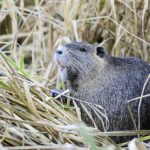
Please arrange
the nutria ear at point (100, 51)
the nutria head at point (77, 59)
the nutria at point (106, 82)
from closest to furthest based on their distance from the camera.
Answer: the nutria at point (106, 82)
the nutria head at point (77, 59)
the nutria ear at point (100, 51)

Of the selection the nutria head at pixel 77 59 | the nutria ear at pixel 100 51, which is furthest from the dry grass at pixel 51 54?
the nutria ear at pixel 100 51

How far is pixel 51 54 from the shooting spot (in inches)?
213

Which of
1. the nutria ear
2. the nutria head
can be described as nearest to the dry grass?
Answer: the nutria head

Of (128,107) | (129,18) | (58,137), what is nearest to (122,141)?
(128,107)

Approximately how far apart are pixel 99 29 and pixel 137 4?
513mm

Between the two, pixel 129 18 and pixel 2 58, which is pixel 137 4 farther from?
pixel 2 58

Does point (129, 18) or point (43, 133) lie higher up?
point (129, 18)

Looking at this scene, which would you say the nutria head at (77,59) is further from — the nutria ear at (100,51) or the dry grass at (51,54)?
the dry grass at (51,54)

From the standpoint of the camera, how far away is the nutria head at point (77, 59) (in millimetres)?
4234

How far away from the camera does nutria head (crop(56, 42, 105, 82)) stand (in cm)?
423

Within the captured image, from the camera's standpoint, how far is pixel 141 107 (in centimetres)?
411

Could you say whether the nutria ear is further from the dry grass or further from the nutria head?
the dry grass

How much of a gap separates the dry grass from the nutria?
199 millimetres

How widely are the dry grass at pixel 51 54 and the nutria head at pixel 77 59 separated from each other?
17cm
